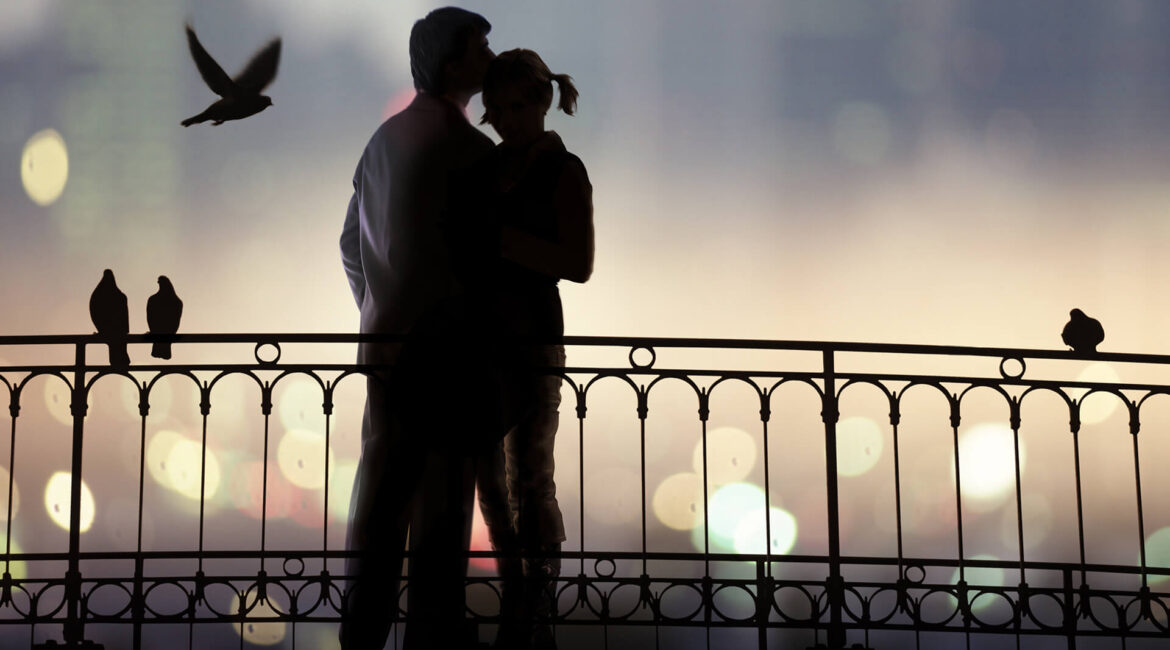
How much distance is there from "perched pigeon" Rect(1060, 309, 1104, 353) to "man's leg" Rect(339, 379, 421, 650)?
2.83 m

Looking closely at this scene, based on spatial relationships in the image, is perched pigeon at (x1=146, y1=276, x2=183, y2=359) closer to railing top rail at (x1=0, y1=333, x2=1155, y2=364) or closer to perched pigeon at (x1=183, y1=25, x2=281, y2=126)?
railing top rail at (x1=0, y1=333, x2=1155, y2=364)

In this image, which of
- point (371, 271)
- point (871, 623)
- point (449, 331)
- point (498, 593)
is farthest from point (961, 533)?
point (371, 271)

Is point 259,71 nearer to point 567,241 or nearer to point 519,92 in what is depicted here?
point 519,92

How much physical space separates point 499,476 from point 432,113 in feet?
5.35

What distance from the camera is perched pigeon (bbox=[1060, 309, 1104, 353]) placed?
15.3ft

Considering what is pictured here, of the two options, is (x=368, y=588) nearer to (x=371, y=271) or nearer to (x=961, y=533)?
(x=371, y=271)

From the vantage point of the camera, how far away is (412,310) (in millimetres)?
4594

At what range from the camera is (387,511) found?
4.08 metres

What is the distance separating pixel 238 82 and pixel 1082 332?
5411 mm

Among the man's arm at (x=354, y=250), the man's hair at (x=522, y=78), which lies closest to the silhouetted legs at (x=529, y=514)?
the man's hair at (x=522, y=78)

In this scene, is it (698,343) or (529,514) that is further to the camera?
(698,343)

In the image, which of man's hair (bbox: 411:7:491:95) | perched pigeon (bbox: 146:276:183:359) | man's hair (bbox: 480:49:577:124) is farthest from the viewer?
man's hair (bbox: 411:7:491:95)

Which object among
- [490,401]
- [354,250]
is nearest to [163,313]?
[354,250]

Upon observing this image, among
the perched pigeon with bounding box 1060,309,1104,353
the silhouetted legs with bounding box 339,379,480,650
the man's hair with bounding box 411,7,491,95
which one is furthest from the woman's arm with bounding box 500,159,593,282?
the perched pigeon with bounding box 1060,309,1104,353
